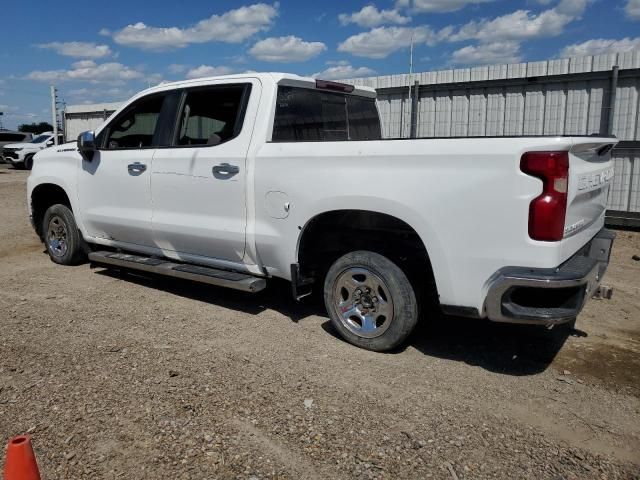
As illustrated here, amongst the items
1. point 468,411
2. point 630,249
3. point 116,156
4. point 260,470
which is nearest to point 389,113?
point 630,249

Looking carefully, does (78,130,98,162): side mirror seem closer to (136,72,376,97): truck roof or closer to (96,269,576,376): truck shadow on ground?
(136,72,376,97): truck roof

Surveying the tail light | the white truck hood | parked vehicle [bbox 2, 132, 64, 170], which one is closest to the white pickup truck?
the tail light

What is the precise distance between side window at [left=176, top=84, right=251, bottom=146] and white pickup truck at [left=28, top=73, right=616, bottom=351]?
0.02 metres

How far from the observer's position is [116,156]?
18.7ft

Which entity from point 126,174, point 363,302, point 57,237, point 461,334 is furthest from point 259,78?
point 57,237

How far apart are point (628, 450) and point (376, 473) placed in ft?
4.49

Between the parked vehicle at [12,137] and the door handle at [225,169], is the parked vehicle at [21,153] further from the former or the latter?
the door handle at [225,169]

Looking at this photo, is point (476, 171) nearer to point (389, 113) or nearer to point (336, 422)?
point (336, 422)

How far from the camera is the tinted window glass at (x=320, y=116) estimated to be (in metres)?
4.82

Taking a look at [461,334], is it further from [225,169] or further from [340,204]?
[225,169]

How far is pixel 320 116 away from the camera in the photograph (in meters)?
5.21

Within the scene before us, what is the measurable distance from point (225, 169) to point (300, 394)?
205cm

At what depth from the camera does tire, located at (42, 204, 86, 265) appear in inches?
258

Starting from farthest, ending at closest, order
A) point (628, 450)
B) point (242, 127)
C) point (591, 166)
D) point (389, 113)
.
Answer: point (389, 113), point (242, 127), point (591, 166), point (628, 450)
